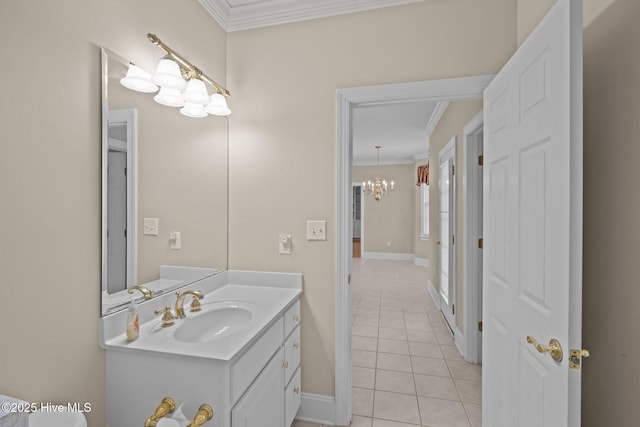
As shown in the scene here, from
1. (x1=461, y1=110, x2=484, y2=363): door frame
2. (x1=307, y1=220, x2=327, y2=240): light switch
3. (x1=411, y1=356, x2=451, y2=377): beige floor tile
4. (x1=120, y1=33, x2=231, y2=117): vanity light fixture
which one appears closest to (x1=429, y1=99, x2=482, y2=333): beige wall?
(x1=461, y1=110, x2=484, y2=363): door frame

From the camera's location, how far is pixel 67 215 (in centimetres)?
106

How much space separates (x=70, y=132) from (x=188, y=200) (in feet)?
2.34

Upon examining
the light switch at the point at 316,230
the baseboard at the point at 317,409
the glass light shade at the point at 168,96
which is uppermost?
the glass light shade at the point at 168,96

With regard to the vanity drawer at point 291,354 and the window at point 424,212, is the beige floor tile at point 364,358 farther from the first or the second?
the window at point 424,212

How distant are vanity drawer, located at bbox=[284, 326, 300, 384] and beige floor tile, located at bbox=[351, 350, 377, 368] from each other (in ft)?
3.29

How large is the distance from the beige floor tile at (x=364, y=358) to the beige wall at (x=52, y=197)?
6.37ft

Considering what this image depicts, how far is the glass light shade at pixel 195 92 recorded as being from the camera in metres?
1.55

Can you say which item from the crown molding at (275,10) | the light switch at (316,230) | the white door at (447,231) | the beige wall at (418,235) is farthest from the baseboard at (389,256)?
the crown molding at (275,10)

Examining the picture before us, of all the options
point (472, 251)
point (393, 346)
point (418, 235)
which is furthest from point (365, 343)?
point (418, 235)

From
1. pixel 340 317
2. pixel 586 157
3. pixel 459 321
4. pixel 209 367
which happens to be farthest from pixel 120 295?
pixel 459 321

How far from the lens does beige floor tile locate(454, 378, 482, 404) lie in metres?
2.14

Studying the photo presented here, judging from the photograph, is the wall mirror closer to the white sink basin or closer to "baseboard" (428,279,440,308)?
the white sink basin

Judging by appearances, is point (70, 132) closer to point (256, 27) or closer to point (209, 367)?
point (209, 367)

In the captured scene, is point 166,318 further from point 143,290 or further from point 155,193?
point 155,193
